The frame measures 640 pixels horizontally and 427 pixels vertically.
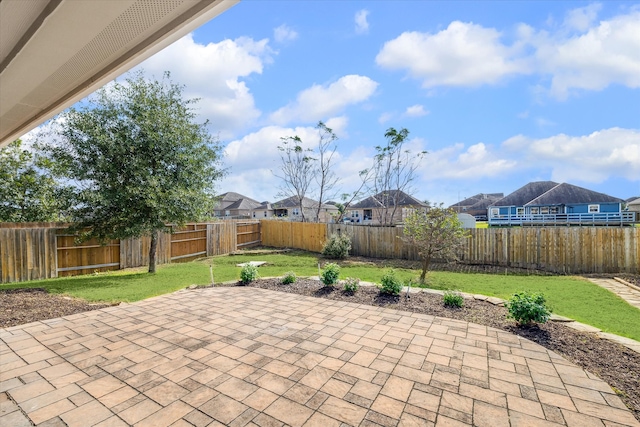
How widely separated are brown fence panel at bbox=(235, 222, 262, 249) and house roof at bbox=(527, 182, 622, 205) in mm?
28384

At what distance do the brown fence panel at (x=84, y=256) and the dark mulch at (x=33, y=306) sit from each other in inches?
107

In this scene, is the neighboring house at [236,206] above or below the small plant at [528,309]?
above

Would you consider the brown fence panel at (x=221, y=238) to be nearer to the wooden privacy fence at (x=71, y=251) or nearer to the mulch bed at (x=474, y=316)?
the wooden privacy fence at (x=71, y=251)

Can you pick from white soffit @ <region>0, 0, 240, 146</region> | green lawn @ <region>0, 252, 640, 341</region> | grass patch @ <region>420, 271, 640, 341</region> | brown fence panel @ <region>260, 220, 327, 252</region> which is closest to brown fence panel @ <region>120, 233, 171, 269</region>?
green lawn @ <region>0, 252, 640, 341</region>

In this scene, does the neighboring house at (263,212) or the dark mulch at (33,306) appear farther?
the neighboring house at (263,212)

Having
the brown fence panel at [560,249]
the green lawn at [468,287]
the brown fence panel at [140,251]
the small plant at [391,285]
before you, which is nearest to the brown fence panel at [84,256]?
the brown fence panel at [140,251]

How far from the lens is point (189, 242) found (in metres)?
13.0

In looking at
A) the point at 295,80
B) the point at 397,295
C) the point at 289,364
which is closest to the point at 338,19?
the point at 295,80

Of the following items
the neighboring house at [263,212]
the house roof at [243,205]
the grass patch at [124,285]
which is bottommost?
the grass patch at [124,285]

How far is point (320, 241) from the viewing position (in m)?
14.7

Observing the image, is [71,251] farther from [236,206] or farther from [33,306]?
[236,206]

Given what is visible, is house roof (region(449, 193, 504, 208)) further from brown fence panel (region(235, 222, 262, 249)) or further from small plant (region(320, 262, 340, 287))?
small plant (region(320, 262, 340, 287))

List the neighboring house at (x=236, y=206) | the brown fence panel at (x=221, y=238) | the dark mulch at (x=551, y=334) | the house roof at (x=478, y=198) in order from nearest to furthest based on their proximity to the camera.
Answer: the dark mulch at (x=551, y=334), the brown fence panel at (x=221, y=238), the neighboring house at (x=236, y=206), the house roof at (x=478, y=198)

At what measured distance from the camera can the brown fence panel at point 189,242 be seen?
484 inches
